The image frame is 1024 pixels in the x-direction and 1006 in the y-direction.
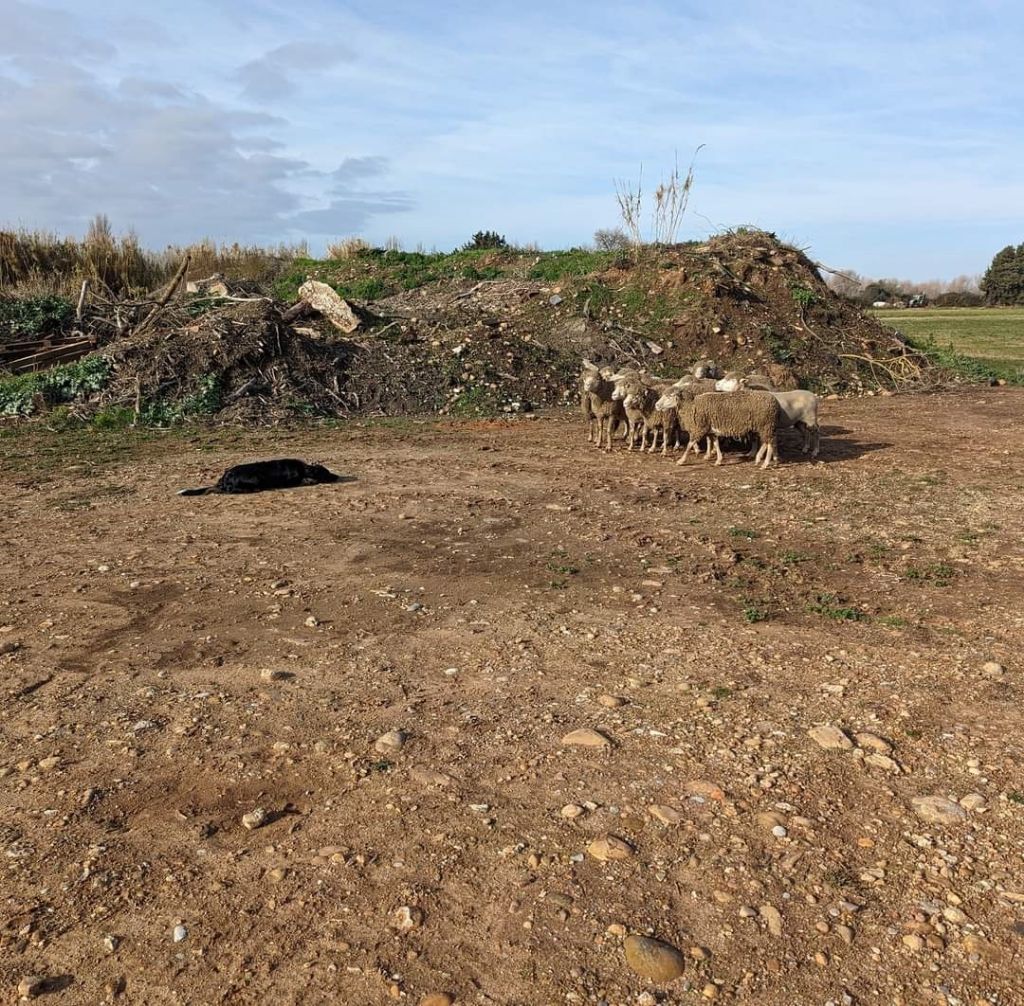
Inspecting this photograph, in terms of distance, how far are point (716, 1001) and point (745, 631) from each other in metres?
2.99

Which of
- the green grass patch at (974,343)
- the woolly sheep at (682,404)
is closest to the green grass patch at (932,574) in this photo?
the woolly sheep at (682,404)

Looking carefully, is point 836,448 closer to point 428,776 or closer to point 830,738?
point 830,738

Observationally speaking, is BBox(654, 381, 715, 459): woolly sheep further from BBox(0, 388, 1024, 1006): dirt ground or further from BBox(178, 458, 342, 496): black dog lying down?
BBox(178, 458, 342, 496): black dog lying down

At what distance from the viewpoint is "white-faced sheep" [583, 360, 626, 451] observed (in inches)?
461

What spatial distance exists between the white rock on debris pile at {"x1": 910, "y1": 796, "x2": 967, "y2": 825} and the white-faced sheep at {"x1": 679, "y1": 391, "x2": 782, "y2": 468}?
7270 millimetres

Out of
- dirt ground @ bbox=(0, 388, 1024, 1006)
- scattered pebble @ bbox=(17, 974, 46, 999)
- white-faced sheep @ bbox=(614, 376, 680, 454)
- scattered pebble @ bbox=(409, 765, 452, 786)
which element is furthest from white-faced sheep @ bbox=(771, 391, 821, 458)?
scattered pebble @ bbox=(17, 974, 46, 999)

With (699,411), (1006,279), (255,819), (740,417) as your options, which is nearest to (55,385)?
(699,411)

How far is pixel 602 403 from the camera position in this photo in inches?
466

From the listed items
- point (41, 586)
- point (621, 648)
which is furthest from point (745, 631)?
point (41, 586)

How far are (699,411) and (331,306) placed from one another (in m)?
11.0

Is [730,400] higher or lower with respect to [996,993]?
higher

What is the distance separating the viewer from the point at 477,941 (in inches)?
107

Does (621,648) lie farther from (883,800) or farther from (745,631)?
(883,800)

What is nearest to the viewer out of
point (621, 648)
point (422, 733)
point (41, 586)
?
point (422, 733)
